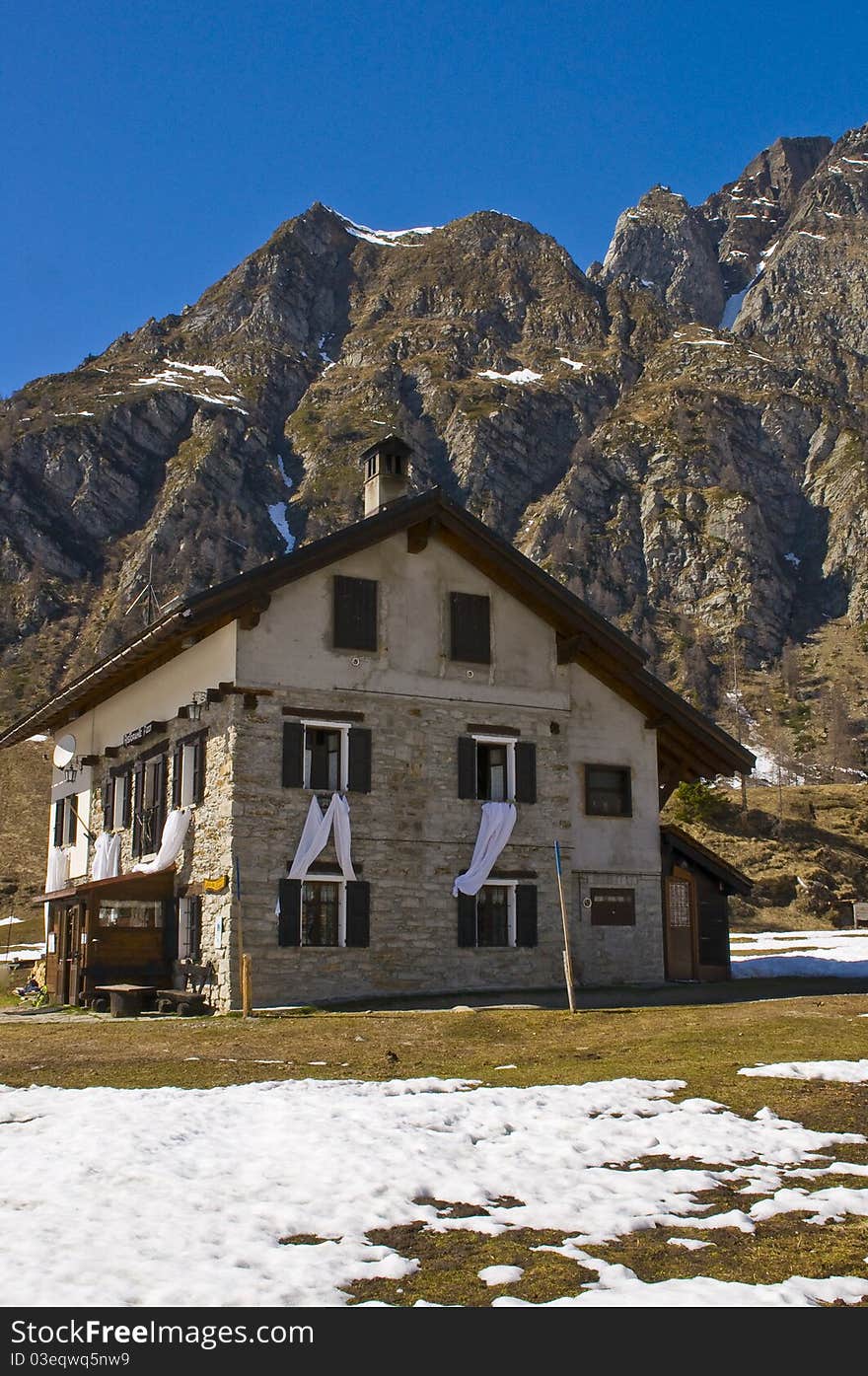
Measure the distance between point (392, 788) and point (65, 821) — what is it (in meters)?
14.0

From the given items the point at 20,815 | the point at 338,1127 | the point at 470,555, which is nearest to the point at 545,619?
the point at 470,555

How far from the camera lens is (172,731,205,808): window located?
26169mm

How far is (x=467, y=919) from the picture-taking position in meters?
26.6

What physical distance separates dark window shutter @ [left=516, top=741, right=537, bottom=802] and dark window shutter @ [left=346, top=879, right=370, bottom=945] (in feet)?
14.2

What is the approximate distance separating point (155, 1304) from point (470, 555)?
23.0 meters

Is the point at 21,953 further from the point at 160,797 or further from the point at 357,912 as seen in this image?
the point at 357,912

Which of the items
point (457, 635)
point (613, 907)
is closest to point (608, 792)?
point (613, 907)

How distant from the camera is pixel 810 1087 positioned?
1254 centimetres

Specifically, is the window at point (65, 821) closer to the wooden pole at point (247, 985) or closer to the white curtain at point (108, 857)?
the white curtain at point (108, 857)

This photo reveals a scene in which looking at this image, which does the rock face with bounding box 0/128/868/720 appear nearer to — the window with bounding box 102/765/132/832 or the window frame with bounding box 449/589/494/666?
the window with bounding box 102/765/132/832

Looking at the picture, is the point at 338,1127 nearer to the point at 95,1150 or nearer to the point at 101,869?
the point at 95,1150

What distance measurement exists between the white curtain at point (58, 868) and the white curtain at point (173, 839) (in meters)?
9.62

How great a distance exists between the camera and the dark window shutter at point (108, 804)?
105 ft

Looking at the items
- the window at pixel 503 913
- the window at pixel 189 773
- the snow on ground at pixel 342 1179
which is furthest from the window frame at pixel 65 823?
the snow on ground at pixel 342 1179
